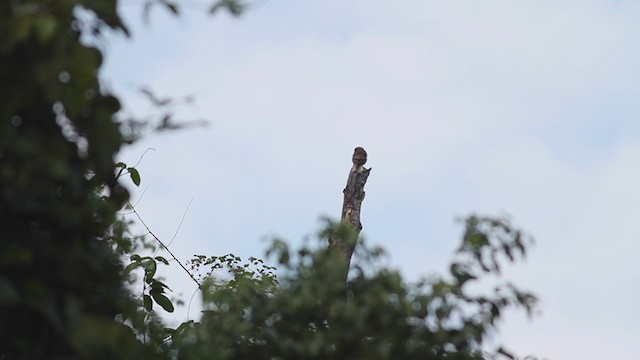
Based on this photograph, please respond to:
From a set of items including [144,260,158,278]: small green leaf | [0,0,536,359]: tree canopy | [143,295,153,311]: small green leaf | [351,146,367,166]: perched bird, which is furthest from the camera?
[351,146,367,166]: perched bird

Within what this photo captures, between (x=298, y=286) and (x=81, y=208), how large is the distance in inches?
63.8

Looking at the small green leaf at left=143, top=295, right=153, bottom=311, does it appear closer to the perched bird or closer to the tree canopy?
the tree canopy

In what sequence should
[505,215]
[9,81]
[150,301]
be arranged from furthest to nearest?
1. [150,301]
2. [505,215]
3. [9,81]

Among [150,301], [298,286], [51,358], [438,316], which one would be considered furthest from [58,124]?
[150,301]

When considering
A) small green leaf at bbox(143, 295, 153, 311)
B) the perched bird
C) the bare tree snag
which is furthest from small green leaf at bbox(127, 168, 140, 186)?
the perched bird

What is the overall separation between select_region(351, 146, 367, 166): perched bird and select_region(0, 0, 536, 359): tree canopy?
4.48m

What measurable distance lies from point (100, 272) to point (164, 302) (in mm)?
3222

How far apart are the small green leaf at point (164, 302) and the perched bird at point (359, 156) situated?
332 centimetres

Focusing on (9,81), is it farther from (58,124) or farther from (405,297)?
(405,297)

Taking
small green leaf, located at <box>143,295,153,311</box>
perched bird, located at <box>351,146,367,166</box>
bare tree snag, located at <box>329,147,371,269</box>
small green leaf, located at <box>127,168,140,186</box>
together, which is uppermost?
perched bird, located at <box>351,146,367,166</box>

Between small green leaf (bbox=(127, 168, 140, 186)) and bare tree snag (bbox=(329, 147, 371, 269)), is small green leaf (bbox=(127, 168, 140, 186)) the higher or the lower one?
the lower one

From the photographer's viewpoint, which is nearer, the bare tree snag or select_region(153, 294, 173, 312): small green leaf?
select_region(153, 294, 173, 312): small green leaf

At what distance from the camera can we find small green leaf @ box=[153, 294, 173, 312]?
8.84m

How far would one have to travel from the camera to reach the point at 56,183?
5.43 meters
